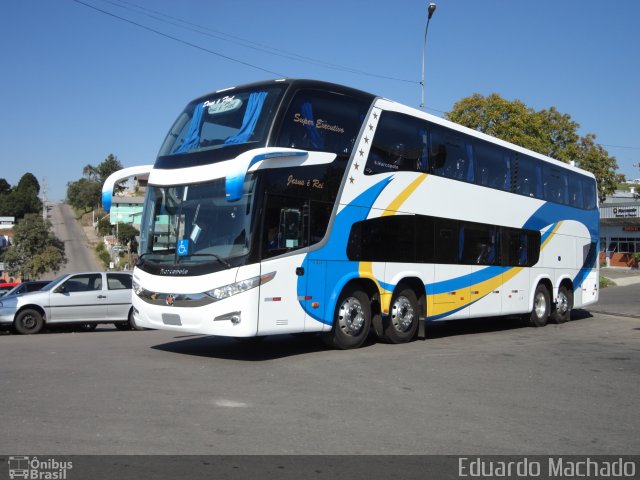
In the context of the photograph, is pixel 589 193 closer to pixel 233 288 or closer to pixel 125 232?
pixel 233 288

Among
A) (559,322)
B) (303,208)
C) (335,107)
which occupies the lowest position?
(559,322)

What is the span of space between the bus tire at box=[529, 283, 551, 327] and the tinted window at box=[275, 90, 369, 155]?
877 centimetres

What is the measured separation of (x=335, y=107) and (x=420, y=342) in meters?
5.22

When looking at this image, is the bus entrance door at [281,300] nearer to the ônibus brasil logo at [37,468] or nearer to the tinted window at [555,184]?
the ônibus brasil logo at [37,468]

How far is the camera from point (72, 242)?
10894 centimetres

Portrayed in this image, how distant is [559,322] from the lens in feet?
62.4

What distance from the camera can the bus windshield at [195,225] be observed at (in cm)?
977

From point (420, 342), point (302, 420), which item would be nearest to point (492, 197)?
point (420, 342)

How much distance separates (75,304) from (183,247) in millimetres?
7555

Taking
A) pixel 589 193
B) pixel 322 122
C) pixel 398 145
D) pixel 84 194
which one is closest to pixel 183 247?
pixel 322 122

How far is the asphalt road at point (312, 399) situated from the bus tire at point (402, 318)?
32cm

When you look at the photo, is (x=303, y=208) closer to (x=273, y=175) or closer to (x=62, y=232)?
(x=273, y=175)

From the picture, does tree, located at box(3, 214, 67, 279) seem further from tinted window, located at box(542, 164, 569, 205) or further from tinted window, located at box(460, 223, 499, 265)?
tinted window, located at box(460, 223, 499, 265)

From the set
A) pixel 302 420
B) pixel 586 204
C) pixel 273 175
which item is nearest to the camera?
pixel 302 420
